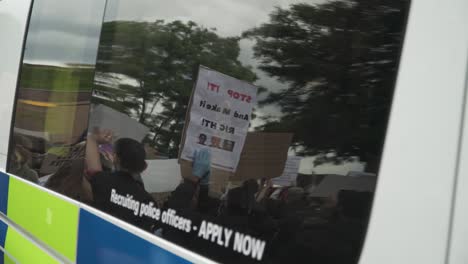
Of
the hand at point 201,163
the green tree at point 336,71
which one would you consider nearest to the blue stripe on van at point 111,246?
the hand at point 201,163

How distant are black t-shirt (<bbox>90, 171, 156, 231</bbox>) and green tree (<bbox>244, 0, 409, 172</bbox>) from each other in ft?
2.21

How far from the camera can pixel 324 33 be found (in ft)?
4.38

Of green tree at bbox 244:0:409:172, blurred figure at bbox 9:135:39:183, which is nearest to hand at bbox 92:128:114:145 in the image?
blurred figure at bbox 9:135:39:183

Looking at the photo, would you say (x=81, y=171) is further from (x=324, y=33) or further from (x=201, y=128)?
(x=324, y=33)

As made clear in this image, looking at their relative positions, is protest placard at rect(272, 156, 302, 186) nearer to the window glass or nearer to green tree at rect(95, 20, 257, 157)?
the window glass

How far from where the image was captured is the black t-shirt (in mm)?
1874

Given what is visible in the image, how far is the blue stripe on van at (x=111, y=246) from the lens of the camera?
172 cm

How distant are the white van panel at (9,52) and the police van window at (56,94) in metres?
0.09

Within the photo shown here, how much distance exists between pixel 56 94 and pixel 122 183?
849 millimetres

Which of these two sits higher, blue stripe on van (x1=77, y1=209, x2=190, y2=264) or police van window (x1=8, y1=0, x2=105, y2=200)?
police van window (x1=8, y1=0, x2=105, y2=200)

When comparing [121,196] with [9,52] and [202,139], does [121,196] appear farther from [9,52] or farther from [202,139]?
[9,52]

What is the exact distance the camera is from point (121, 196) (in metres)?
1.99

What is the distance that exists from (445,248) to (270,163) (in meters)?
0.54

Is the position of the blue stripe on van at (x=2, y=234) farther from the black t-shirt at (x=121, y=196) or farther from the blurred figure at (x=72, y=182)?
the black t-shirt at (x=121, y=196)
